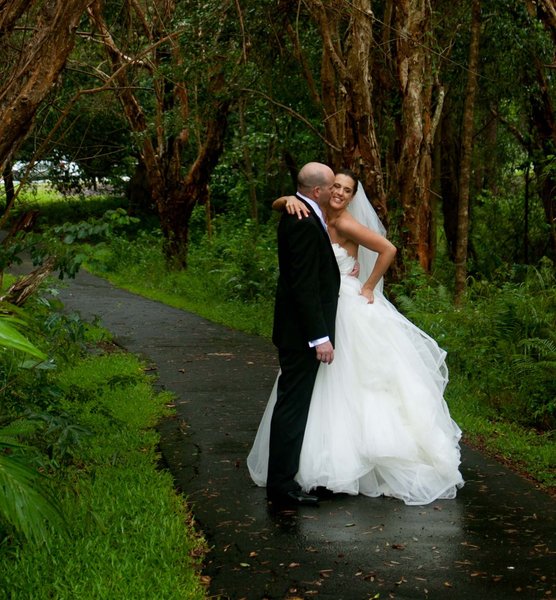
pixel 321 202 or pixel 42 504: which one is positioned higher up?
pixel 321 202

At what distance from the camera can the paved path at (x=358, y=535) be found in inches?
188

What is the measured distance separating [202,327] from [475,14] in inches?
248

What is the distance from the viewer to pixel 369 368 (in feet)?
Result: 21.5

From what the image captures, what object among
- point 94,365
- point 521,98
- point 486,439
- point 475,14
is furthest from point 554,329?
point 521,98

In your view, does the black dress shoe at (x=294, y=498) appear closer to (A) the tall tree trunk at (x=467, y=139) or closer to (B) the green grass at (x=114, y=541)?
(B) the green grass at (x=114, y=541)

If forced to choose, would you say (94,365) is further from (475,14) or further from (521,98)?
(521,98)

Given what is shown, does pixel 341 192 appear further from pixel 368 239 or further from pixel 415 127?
pixel 415 127

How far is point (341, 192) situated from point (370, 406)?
1498 mm

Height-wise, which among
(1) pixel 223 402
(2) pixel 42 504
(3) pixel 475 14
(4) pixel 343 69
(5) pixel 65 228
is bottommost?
(1) pixel 223 402

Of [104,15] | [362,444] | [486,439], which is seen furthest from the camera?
[104,15]

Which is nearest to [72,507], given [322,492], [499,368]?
[322,492]

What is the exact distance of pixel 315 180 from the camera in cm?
625

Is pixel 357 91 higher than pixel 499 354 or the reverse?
higher

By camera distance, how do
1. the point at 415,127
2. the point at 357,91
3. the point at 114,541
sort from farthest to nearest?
the point at 415,127 < the point at 357,91 < the point at 114,541
